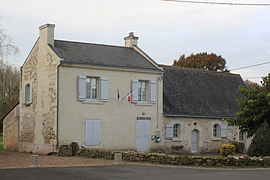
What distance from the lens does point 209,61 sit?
52719mm

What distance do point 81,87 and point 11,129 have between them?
8351 mm

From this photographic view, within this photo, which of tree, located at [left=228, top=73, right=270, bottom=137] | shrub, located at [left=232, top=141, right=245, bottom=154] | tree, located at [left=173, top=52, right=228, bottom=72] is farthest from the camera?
tree, located at [left=173, top=52, right=228, bottom=72]

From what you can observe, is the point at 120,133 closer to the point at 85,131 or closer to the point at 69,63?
the point at 85,131

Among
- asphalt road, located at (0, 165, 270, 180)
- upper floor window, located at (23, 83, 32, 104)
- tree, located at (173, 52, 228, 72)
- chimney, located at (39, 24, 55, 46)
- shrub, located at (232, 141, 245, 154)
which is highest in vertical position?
tree, located at (173, 52, 228, 72)

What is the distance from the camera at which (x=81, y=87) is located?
26453 mm

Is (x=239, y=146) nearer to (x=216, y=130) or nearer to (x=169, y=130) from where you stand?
(x=216, y=130)

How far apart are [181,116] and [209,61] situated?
23598 millimetres

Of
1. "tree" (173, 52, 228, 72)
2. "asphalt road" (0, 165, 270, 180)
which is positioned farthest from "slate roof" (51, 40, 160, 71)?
"tree" (173, 52, 228, 72)

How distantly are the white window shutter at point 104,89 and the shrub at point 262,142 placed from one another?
30.7 feet

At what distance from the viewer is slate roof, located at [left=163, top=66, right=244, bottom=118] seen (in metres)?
31.1

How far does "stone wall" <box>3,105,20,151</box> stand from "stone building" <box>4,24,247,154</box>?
18cm

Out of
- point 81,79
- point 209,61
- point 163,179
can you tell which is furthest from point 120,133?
point 209,61

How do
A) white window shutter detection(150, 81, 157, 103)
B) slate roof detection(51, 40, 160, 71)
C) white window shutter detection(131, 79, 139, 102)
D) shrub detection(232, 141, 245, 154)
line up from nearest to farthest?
slate roof detection(51, 40, 160, 71)
white window shutter detection(131, 79, 139, 102)
white window shutter detection(150, 81, 157, 103)
shrub detection(232, 141, 245, 154)

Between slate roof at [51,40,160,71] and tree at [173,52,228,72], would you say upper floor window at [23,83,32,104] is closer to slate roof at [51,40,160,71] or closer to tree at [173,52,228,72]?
slate roof at [51,40,160,71]
